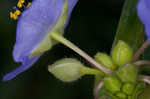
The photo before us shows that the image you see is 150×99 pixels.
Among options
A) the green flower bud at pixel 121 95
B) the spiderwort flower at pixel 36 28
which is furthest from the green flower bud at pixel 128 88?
the spiderwort flower at pixel 36 28

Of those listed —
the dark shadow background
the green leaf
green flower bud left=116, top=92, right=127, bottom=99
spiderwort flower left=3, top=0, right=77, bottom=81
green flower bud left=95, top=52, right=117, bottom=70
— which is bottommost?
the dark shadow background

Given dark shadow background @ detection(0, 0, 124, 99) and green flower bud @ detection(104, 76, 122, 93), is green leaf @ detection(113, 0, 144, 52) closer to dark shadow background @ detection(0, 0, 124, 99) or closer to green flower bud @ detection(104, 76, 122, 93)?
green flower bud @ detection(104, 76, 122, 93)

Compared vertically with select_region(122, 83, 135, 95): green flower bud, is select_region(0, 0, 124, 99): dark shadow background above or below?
below

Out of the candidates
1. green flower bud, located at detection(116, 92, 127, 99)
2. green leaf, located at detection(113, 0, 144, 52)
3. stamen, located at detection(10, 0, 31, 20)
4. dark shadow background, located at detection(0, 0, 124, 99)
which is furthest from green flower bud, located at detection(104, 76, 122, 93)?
dark shadow background, located at detection(0, 0, 124, 99)

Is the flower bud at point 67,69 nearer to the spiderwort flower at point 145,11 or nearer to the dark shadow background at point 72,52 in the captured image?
the spiderwort flower at point 145,11

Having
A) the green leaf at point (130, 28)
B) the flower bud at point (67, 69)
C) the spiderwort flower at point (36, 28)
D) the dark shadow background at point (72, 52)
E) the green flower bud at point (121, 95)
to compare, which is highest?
the spiderwort flower at point (36, 28)

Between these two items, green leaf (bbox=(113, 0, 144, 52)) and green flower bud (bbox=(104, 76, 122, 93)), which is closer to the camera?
green flower bud (bbox=(104, 76, 122, 93))

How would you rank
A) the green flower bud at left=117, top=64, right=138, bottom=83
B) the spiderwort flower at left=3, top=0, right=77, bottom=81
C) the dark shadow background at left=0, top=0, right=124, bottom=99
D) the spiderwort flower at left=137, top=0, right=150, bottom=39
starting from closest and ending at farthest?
1. the spiderwort flower at left=137, top=0, right=150, bottom=39
2. the green flower bud at left=117, top=64, right=138, bottom=83
3. the spiderwort flower at left=3, top=0, right=77, bottom=81
4. the dark shadow background at left=0, top=0, right=124, bottom=99
